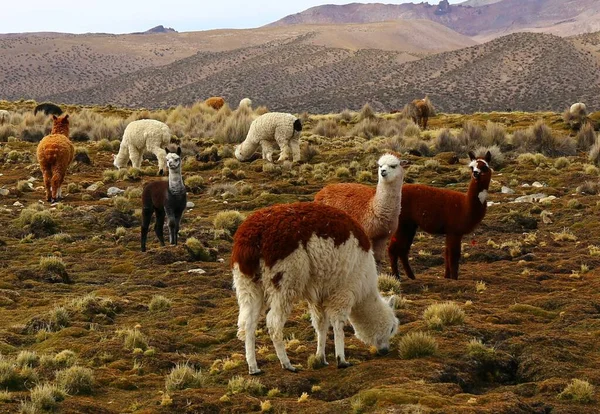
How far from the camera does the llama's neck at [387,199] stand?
35.9 ft

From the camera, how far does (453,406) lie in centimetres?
628

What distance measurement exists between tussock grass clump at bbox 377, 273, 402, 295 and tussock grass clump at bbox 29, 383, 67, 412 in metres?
5.26

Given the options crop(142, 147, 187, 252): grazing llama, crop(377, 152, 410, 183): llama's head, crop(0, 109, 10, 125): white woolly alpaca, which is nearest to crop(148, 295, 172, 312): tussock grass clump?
crop(377, 152, 410, 183): llama's head

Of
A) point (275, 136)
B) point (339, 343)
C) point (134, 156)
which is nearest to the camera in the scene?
point (339, 343)

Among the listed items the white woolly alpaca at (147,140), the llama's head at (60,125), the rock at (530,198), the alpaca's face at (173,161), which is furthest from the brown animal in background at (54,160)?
the rock at (530,198)

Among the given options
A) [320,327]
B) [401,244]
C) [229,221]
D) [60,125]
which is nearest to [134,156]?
[60,125]

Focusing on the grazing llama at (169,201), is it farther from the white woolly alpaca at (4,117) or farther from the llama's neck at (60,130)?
the white woolly alpaca at (4,117)

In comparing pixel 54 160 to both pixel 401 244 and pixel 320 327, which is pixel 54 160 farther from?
pixel 320 327

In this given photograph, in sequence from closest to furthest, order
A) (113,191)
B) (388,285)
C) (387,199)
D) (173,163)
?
(387,199)
(388,285)
(173,163)
(113,191)

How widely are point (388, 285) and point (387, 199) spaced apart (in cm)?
124

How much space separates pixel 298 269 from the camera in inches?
292

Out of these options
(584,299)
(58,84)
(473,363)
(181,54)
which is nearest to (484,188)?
(584,299)

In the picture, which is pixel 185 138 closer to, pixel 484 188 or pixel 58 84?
pixel 484 188

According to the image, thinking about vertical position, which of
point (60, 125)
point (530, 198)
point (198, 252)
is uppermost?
point (60, 125)
